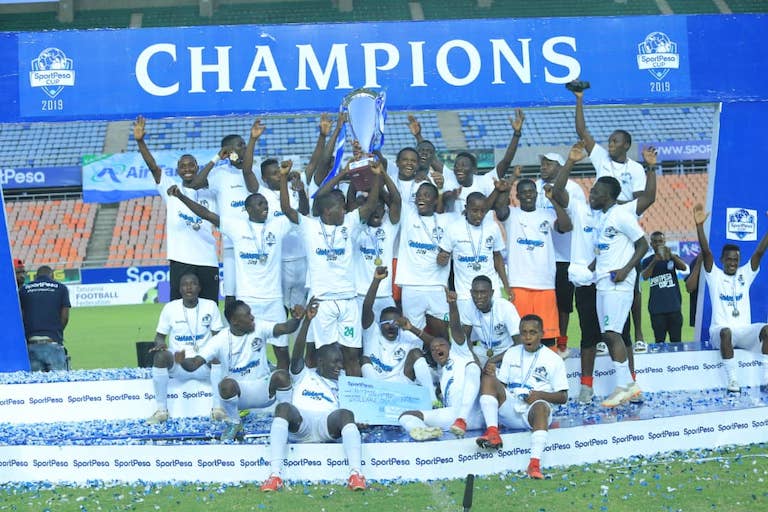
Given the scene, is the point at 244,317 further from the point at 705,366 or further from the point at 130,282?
the point at 130,282

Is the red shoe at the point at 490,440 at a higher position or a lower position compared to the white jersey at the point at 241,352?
lower

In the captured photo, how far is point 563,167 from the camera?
32.5 feet

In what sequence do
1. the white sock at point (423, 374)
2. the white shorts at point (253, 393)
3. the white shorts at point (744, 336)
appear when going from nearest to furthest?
the white sock at point (423, 374), the white shorts at point (253, 393), the white shorts at point (744, 336)

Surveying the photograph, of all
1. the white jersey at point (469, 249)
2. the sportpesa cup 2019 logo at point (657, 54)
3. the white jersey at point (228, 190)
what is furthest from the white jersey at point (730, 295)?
the white jersey at point (228, 190)

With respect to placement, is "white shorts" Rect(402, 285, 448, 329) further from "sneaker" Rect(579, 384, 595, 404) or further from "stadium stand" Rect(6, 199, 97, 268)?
"stadium stand" Rect(6, 199, 97, 268)

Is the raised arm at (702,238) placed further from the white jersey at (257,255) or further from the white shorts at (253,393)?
the white shorts at (253,393)

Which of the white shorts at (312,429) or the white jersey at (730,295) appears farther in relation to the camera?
the white jersey at (730,295)

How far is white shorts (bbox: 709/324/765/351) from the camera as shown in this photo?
10633mm

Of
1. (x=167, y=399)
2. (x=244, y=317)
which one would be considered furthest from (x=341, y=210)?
(x=167, y=399)

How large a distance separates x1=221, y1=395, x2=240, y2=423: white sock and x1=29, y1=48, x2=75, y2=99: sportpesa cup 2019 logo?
13.5 ft

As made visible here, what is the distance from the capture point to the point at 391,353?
9344mm

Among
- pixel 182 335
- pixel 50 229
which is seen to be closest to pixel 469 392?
pixel 182 335

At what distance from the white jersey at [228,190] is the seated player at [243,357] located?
1.44 m

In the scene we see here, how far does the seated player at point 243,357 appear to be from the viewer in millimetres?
8922
